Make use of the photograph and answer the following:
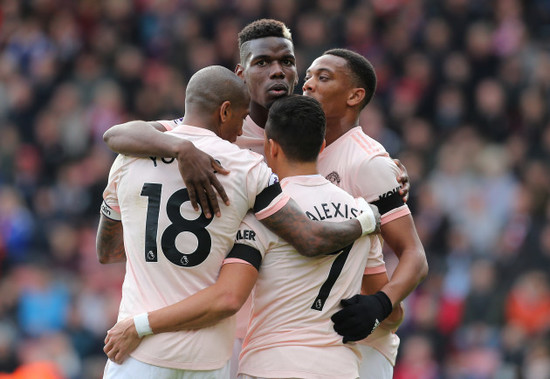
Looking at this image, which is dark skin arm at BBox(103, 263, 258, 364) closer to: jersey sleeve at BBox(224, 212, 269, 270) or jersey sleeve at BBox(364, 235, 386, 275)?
jersey sleeve at BBox(224, 212, 269, 270)

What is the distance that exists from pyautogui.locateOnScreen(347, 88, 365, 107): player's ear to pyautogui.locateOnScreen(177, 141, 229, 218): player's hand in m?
1.27

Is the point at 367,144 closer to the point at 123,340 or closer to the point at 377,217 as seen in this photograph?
the point at 377,217

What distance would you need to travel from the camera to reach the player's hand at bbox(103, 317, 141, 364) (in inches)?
177

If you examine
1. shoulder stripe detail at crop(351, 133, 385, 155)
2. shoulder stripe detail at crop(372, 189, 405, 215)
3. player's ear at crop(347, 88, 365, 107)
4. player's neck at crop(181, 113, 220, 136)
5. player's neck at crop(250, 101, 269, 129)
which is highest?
player's neck at crop(181, 113, 220, 136)

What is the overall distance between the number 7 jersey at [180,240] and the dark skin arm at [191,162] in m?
0.06

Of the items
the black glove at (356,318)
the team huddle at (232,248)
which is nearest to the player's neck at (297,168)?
the team huddle at (232,248)

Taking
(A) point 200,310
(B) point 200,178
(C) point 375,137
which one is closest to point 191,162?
(B) point 200,178

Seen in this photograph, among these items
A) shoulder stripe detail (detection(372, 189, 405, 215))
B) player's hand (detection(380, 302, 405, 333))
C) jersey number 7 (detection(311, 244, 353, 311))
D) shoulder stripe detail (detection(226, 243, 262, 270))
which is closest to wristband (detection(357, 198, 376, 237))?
jersey number 7 (detection(311, 244, 353, 311))

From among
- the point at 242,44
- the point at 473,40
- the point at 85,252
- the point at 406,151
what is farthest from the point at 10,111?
the point at 242,44

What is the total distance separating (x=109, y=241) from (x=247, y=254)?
111cm

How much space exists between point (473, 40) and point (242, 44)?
336 inches

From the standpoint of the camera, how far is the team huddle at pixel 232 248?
4.49 meters

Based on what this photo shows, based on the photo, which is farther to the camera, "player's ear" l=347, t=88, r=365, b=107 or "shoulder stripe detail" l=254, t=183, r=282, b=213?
"player's ear" l=347, t=88, r=365, b=107

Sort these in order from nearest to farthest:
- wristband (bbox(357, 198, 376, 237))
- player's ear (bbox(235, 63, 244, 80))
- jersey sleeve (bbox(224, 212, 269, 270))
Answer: jersey sleeve (bbox(224, 212, 269, 270)) < wristband (bbox(357, 198, 376, 237)) < player's ear (bbox(235, 63, 244, 80))
